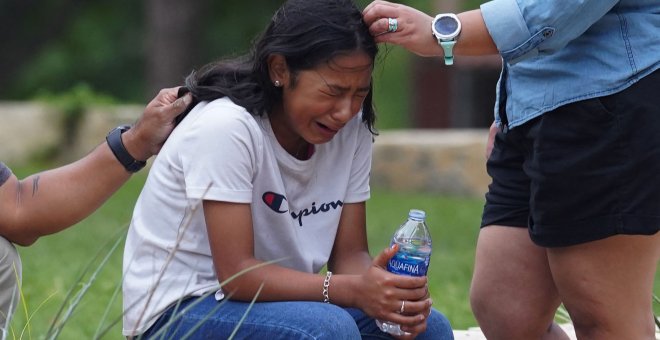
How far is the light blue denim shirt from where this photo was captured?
9.48 ft

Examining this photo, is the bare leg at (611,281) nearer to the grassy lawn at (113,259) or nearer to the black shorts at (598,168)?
the black shorts at (598,168)

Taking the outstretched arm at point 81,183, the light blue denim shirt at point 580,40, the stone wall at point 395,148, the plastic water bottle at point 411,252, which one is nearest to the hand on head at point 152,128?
the outstretched arm at point 81,183

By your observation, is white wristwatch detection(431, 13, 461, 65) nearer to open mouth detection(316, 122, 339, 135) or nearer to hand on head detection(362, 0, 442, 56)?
hand on head detection(362, 0, 442, 56)

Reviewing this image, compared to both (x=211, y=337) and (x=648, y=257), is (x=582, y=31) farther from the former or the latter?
(x=211, y=337)

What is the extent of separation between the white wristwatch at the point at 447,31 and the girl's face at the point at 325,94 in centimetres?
22

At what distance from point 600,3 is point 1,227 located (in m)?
1.62

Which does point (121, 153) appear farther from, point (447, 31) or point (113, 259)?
point (113, 259)

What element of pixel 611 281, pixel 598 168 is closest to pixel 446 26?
pixel 598 168

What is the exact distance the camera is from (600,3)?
2.86m

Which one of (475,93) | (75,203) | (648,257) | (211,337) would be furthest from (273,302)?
(475,93)

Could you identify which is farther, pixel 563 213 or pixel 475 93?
pixel 475 93

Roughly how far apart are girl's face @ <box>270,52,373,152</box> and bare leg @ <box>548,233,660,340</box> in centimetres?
66

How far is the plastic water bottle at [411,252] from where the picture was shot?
9.71 ft

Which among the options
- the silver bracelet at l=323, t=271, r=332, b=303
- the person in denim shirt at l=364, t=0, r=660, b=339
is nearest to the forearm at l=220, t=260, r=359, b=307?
the silver bracelet at l=323, t=271, r=332, b=303
